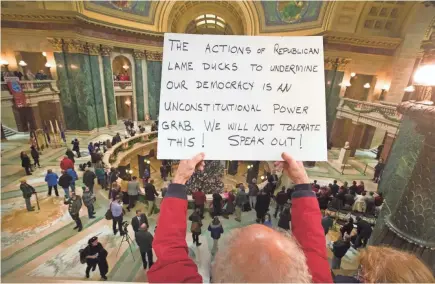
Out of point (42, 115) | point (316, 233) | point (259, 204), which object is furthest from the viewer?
point (42, 115)

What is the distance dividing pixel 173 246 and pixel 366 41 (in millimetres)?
19343

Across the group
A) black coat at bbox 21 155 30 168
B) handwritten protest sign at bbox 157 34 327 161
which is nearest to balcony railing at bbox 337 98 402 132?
handwritten protest sign at bbox 157 34 327 161

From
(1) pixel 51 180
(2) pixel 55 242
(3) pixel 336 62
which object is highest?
(3) pixel 336 62

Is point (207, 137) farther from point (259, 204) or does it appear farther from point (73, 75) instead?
point (73, 75)

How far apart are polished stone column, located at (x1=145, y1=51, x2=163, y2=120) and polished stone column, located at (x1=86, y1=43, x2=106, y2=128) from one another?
474 centimetres

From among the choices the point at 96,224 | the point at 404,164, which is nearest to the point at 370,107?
the point at 404,164

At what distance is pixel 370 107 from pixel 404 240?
531 inches

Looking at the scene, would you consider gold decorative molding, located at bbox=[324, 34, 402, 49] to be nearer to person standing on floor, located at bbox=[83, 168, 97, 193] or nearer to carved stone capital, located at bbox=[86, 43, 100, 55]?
person standing on floor, located at bbox=[83, 168, 97, 193]

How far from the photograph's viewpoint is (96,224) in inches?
259

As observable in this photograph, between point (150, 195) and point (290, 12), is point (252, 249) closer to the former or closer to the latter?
point (150, 195)

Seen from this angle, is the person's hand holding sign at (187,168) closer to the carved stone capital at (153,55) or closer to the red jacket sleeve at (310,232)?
the red jacket sleeve at (310,232)

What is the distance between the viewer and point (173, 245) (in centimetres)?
114

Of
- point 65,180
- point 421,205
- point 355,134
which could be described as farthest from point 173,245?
point 355,134

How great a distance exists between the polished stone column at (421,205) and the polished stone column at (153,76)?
66.2 ft
